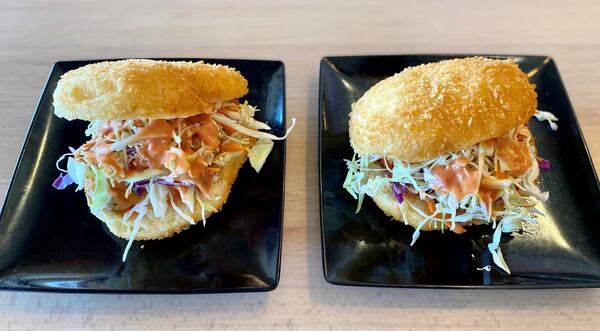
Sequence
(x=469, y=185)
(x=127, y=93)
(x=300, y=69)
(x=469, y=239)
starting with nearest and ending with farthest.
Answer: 1. (x=127, y=93)
2. (x=469, y=185)
3. (x=469, y=239)
4. (x=300, y=69)

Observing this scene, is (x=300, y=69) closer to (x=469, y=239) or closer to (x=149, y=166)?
(x=149, y=166)

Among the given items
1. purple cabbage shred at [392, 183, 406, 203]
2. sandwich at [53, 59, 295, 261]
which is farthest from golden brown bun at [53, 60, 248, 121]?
purple cabbage shred at [392, 183, 406, 203]

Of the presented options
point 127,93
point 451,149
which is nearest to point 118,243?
point 127,93

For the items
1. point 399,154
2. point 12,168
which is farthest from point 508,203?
point 12,168

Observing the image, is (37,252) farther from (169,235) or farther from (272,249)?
(272,249)

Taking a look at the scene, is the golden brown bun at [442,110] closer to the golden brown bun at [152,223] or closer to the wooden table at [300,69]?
the wooden table at [300,69]

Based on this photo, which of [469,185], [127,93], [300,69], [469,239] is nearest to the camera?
[127,93]
